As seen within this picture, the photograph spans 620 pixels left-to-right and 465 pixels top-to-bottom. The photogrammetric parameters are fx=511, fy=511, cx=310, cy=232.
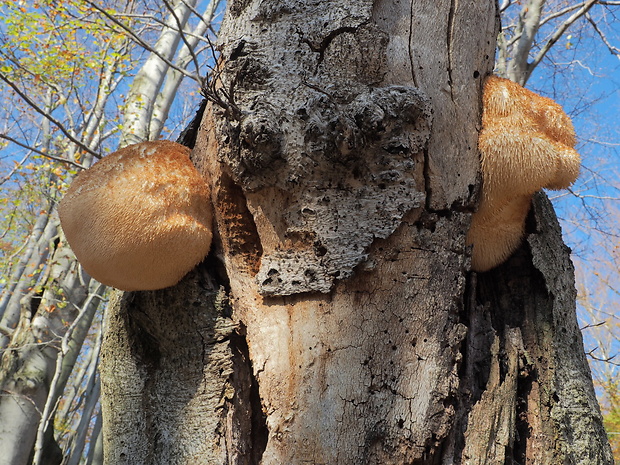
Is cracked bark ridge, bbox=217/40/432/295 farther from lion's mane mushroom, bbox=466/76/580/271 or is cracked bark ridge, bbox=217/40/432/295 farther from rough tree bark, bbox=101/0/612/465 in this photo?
lion's mane mushroom, bbox=466/76/580/271

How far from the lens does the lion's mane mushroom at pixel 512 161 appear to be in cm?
165

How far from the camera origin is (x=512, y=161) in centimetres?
165

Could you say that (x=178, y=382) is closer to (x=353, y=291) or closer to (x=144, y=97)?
(x=353, y=291)

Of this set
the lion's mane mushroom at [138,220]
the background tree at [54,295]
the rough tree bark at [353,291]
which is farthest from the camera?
the background tree at [54,295]

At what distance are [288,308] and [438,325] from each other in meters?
0.44

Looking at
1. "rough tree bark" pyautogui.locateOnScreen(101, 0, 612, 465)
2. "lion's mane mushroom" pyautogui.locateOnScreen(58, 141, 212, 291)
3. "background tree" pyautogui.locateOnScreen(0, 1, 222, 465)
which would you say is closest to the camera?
"rough tree bark" pyautogui.locateOnScreen(101, 0, 612, 465)

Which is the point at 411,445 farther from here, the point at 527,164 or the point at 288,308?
the point at 527,164

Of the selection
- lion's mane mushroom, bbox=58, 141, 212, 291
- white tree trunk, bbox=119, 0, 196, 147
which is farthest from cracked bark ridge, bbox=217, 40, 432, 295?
white tree trunk, bbox=119, 0, 196, 147

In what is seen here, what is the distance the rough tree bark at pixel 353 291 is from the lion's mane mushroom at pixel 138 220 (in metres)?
0.11

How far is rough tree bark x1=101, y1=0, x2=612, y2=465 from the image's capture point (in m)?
1.43

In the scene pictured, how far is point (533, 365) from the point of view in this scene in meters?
1.64

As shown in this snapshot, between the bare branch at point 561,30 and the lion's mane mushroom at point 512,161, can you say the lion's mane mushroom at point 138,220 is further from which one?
the bare branch at point 561,30

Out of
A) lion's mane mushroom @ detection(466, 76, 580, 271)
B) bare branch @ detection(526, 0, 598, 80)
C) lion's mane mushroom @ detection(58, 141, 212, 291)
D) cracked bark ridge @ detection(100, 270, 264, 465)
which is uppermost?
bare branch @ detection(526, 0, 598, 80)

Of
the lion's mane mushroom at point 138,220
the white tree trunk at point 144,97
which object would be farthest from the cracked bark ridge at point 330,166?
the white tree trunk at point 144,97
